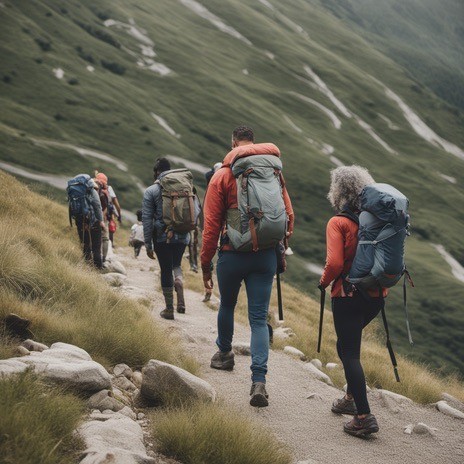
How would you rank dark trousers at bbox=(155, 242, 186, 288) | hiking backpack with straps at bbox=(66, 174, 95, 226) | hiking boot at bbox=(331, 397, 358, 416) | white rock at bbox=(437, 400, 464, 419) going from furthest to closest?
hiking backpack with straps at bbox=(66, 174, 95, 226)
dark trousers at bbox=(155, 242, 186, 288)
white rock at bbox=(437, 400, 464, 419)
hiking boot at bbox=(331, 397, 358, 416)

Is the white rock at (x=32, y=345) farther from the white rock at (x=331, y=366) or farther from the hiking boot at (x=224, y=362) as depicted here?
the white rock at (x=331, y=366)

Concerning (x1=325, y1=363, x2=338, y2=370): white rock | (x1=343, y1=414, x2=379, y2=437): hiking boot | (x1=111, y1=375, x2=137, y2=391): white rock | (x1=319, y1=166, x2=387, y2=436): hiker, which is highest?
(x1=319, y1=166, x2=387, y2=436): hiker

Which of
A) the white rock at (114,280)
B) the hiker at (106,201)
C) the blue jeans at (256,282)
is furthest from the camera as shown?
the hiker at (106,201)

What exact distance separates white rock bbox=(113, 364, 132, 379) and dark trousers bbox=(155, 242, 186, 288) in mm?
4952

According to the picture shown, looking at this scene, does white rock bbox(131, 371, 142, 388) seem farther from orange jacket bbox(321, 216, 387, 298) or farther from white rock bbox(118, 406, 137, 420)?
orange jacket bbox(321, 216, 387, 298)

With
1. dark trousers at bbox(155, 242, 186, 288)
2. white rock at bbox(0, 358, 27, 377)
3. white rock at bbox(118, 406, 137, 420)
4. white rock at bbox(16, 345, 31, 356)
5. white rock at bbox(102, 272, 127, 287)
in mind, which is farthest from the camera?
white rock at bbox(102, 272, 127, 287)

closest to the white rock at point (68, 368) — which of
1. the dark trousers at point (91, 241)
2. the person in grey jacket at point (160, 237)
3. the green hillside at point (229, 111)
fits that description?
the person in grey jacket at point (160, 237)

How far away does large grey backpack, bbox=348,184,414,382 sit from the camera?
7.43 m

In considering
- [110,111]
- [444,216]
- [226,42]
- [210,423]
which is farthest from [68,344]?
[226,42]

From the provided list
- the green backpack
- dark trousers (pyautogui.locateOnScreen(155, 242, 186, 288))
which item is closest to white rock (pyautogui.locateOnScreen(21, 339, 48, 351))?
the green backpack

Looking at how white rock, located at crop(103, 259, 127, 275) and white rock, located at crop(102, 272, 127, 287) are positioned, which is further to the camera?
white rock, located at crop(103, 259, 127, 275)

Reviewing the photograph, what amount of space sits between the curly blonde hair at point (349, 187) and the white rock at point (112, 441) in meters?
4.01

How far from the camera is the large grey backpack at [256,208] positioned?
796 cm

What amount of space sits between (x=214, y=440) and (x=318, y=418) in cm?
296
